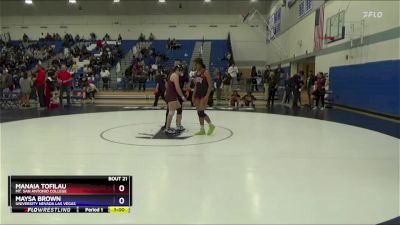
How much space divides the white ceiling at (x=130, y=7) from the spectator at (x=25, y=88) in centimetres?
1797

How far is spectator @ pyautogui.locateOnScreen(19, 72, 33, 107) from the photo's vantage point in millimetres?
14549

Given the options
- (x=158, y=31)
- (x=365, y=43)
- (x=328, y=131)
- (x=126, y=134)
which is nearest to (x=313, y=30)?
(x=365, y=43)

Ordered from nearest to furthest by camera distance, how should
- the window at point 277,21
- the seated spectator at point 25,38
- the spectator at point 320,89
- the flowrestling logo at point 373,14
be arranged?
the flowrestling logo at point 373,14 → the spectator at point 320,89 → the window at point 277,21 → the seated spectator at point 25,38

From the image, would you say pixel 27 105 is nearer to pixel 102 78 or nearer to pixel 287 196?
pixel 102 78

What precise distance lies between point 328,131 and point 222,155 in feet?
12.2

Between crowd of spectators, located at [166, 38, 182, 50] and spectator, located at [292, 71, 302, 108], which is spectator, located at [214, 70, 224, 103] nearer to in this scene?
spectator, located at [292, 71, 302, 108]

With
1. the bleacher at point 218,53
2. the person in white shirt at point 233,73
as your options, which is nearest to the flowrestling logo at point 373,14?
the person in white shirt at point 233,73

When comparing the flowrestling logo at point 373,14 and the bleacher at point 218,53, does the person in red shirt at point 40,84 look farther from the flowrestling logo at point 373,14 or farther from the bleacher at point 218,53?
the bleacher at point 218,53

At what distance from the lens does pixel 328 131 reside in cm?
829

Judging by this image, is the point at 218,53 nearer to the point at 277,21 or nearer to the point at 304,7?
the point at 277,21
